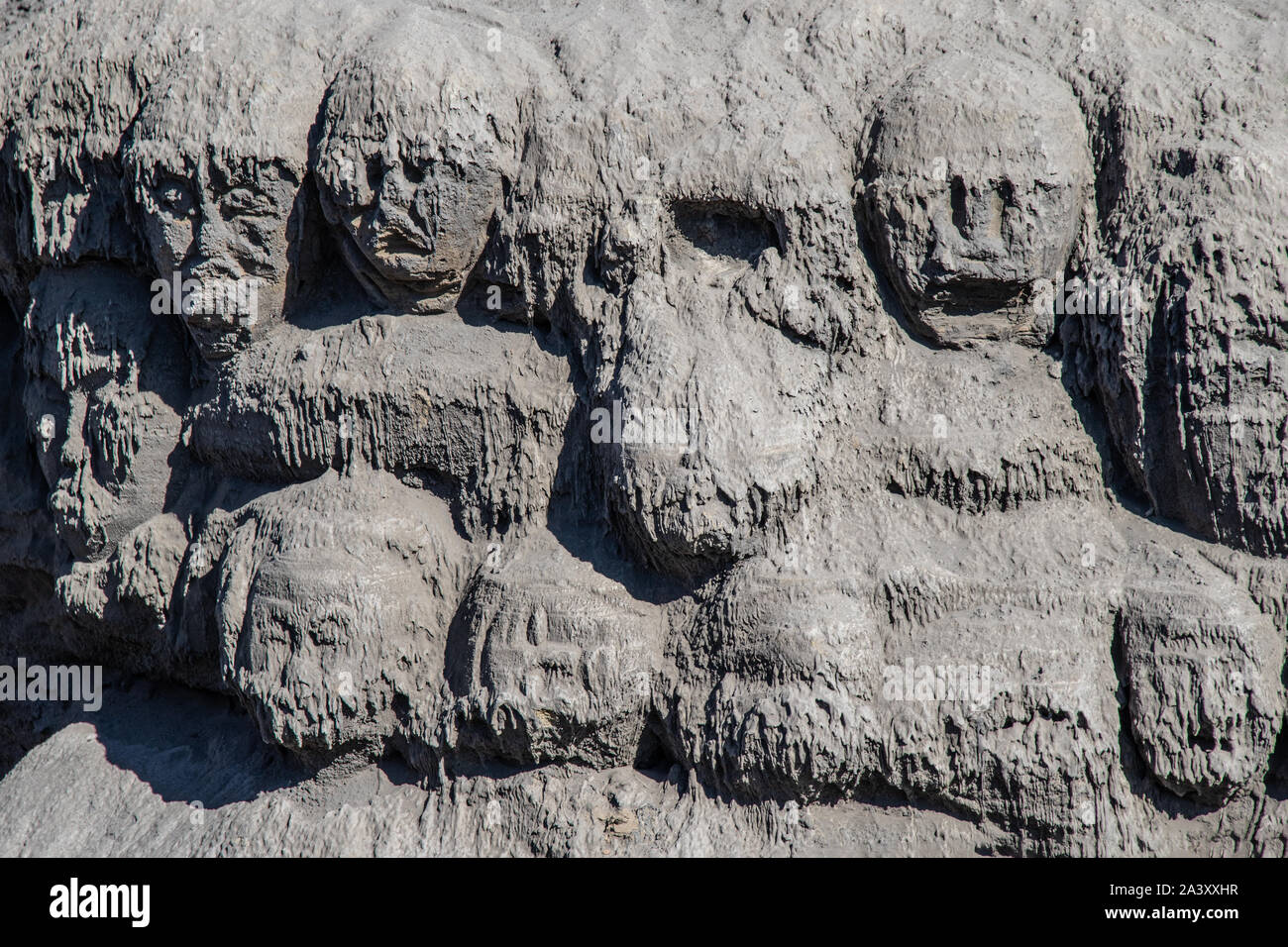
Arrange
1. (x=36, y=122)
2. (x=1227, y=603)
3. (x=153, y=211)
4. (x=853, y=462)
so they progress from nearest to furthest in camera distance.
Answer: (x=1227, y=603) < (x=853, y=462) < (x=153, y=211) < (x=36, y=122)

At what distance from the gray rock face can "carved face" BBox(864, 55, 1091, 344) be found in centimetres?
1

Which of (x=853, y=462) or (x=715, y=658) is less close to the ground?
(x=853, y=462)

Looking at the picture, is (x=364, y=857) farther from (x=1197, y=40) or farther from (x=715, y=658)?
(x=1197, y=40)

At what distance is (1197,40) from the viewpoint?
3672 millimetres

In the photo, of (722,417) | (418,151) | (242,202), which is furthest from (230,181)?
(722,417)

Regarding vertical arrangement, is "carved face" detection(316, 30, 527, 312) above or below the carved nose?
above

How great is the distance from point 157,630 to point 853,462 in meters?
2.60

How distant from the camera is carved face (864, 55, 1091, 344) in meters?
3.45

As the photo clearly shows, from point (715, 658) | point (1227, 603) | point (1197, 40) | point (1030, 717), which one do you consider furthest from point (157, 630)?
point (1197, 40)

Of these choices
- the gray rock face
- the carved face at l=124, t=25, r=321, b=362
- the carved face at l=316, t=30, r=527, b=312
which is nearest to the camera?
the gray rock face

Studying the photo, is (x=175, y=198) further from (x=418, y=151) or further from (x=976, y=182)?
(x=976, y=182)

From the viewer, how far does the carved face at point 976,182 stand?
3.45 meters

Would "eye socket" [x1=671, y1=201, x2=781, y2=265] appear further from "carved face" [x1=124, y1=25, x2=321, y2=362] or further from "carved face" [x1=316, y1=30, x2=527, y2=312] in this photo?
"carved face" [x1=124, y1=25, x2=321, y2=362]

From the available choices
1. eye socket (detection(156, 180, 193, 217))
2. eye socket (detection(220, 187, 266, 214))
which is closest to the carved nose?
eye socket (detection(220, 187, 266, 214))
